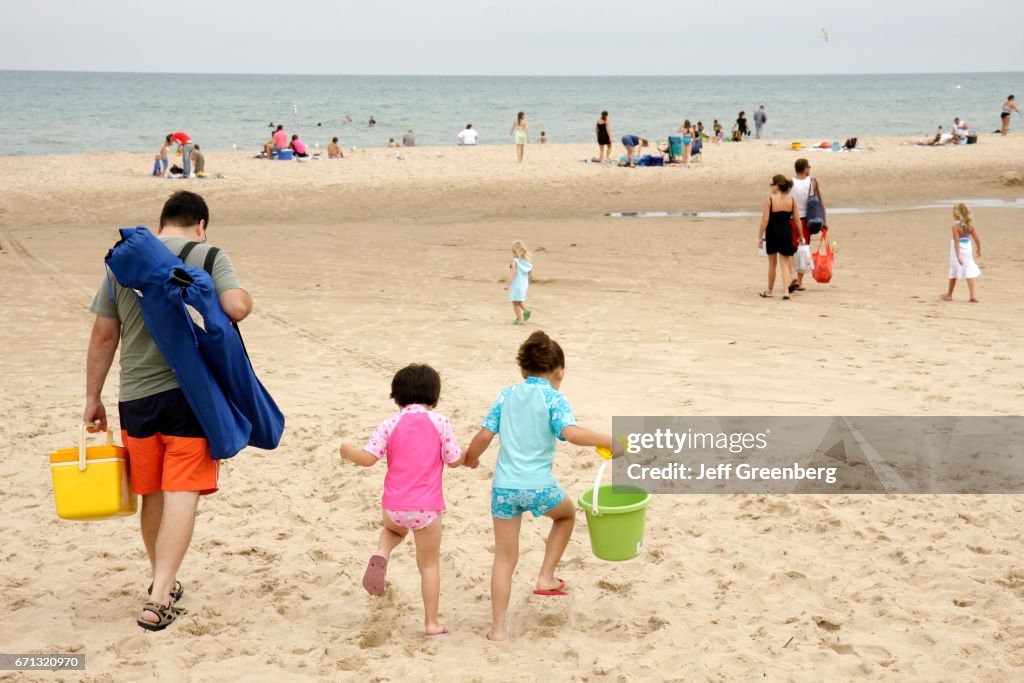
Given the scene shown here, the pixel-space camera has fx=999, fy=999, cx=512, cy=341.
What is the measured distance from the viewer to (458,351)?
962 centimetres

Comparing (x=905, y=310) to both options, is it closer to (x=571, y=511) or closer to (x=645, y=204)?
(x=571, y=511)

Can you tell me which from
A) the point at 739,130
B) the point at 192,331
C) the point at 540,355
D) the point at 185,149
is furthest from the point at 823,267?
the point at 739,130

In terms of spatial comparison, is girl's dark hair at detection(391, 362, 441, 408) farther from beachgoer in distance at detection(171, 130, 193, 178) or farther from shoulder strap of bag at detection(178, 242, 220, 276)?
beachgoer in distance at detection(171, 130, 193, 178)

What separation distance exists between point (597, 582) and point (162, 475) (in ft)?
6.94

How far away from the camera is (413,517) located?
4191mm

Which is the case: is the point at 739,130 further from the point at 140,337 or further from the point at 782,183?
the point at 140,337

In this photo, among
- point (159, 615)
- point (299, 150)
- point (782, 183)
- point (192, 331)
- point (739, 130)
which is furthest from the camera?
point (739, 130)

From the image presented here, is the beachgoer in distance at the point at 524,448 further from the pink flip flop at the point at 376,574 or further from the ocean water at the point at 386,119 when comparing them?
the ocean water at the point at 386,119

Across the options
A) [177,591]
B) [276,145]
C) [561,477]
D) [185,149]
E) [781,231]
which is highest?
[276,145]

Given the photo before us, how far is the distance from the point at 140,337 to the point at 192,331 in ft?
0.99

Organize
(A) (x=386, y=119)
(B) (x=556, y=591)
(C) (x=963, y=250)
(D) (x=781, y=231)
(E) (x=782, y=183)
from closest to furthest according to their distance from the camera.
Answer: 1. (B) (x=556, y=591)
2. (C) (x=963, y=250)
3. (E) (x=782, y=183)
4. (D) (x=781, y=231)
5. (A) (x=386, y=119)

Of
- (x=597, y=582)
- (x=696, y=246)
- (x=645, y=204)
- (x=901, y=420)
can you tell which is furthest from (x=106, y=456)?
A: (x=645, y=204)

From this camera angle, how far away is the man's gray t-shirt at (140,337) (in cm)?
421

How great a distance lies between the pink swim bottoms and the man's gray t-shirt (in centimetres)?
108
